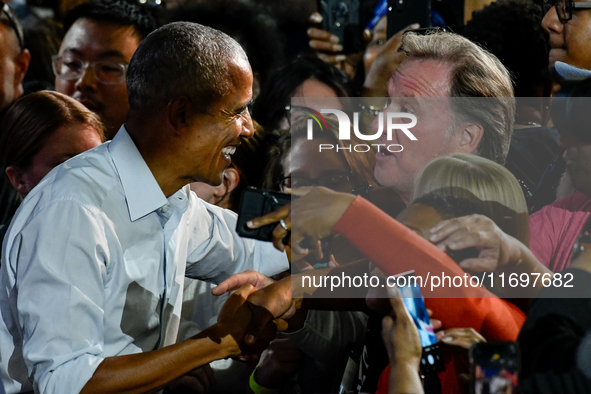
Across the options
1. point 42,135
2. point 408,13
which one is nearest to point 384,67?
point 408,13

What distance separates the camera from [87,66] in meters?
2.50

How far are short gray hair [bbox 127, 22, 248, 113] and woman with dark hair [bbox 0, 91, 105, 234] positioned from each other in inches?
22.6

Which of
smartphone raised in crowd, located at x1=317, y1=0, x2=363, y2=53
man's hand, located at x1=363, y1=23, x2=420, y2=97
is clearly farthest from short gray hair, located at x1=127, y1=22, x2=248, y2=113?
smartphone raised in crowd, located at x1=317, y1=0, x2=363, y2=53

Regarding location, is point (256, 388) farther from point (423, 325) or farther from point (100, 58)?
point (100, 58)

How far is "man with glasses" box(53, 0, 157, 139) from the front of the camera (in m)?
2.46

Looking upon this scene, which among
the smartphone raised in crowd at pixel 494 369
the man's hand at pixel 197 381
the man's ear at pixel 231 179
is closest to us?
the smartphone raised in crowd at pixel 494 369

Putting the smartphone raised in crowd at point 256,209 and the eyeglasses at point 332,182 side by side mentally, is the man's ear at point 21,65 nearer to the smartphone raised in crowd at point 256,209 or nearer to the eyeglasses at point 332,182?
the eyeglasses at point 332,182

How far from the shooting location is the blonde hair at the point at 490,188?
1.49 meters

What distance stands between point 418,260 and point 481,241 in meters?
0.17

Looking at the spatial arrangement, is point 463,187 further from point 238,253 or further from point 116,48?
point 116,48

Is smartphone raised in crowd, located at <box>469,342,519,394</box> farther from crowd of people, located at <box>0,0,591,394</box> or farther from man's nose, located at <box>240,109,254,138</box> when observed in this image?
man's nose, located at <box>240,109,254,138</box>

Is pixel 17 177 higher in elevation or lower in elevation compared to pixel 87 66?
lower

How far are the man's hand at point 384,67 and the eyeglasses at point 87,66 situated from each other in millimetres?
1045

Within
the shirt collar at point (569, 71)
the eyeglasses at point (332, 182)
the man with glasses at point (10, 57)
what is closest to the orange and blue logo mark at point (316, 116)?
the eyeglasses at point (332, 182)
